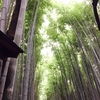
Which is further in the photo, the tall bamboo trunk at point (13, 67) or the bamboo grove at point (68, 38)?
the bamboo grove at point (68, 38)

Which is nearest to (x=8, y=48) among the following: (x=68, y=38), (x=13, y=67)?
(x=13, y=67)

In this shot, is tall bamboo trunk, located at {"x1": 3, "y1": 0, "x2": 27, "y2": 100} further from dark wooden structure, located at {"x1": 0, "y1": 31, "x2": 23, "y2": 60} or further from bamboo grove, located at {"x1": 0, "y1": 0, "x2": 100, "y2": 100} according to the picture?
bamboo grove, located at {"x1": 0, "y1": 0, "x2": 100, "y2": 100}

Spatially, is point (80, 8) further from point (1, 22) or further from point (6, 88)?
point (6, 88)

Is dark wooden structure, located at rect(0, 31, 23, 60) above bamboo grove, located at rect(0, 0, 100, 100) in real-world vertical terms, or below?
below

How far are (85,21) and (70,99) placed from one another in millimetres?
4850

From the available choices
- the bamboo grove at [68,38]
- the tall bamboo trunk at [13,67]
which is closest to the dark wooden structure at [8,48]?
the tall bamboo trunk at [13,67]

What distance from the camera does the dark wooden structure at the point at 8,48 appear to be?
1.34m

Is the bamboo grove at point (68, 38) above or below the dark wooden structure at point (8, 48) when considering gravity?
above

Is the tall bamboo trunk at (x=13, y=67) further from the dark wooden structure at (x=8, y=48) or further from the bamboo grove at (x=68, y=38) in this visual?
the bamboo grove at (x=68, y=38)

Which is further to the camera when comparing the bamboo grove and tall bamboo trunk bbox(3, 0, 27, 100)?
the bamboo grove

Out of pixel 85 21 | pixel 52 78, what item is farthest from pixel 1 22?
pixel 52 78

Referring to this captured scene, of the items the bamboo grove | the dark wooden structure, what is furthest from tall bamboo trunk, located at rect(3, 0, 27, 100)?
the bamboo grove

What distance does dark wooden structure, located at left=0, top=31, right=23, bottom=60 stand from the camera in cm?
134

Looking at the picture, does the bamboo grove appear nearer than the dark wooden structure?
No
